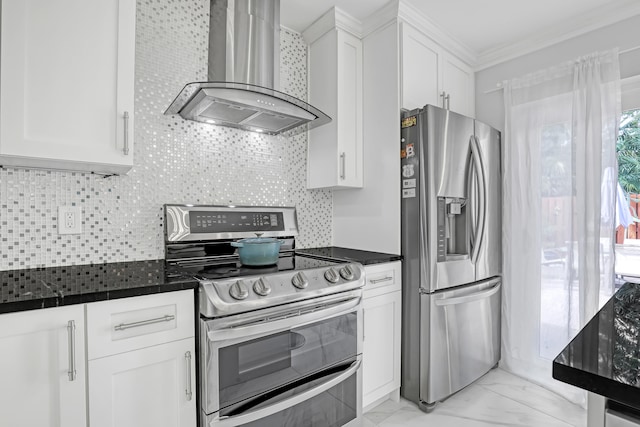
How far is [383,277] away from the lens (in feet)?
6.86

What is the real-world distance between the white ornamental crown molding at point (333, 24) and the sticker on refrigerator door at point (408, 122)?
78 centimetres

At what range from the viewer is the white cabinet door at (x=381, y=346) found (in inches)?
78.9

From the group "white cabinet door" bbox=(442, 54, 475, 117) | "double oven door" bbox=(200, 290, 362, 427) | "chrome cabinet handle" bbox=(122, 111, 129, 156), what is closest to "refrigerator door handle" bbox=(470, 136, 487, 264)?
"white cabinet door" bbox=(442, 54, 475, 117)

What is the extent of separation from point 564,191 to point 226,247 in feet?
7.61

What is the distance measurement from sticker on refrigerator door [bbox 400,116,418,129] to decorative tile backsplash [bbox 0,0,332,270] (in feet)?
2.75

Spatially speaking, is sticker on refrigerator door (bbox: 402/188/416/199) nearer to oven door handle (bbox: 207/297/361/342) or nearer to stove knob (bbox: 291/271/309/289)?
oven door handle (bbox: 207/297/361/342)

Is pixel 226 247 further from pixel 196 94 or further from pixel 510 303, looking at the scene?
pixel 510 303

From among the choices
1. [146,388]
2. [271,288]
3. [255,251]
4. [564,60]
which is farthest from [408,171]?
[146,388]

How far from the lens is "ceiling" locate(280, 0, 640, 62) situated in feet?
7.04

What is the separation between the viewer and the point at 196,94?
63.2 inches

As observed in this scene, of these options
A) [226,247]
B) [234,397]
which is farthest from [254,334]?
[226,247]

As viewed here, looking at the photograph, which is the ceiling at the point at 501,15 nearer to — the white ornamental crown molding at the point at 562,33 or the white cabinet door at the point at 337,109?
the white ornamental crown molding at the point at 562,33

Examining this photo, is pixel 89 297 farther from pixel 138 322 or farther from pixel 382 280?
pixel 382 280

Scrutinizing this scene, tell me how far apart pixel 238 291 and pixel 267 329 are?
0.77 feet
